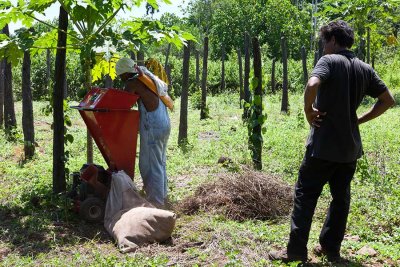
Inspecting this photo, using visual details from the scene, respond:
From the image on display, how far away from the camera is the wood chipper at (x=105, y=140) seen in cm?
509

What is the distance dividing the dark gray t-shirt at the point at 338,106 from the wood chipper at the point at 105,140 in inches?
85.9

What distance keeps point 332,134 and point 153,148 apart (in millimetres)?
2279

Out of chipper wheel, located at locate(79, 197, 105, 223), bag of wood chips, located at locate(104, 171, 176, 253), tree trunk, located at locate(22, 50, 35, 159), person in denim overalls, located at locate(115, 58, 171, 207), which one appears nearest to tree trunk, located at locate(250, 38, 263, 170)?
person in denim overalls, located at locate(115, 58, 171, 207)

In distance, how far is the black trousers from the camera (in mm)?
3877

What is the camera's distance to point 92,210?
514cm

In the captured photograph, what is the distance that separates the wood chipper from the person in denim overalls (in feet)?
0.40

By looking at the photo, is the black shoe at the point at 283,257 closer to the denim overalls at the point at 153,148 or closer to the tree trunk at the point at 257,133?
the denim overalls at the point at 153,148

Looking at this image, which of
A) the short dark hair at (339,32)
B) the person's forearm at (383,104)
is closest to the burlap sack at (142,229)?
the person's forearm at (383,104)

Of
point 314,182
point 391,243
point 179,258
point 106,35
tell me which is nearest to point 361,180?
point 391,243

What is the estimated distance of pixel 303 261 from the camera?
3904mm

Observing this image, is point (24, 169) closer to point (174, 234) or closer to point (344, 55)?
point (174, 234)

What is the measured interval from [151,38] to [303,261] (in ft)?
9.95

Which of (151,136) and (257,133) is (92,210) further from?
(257,133)

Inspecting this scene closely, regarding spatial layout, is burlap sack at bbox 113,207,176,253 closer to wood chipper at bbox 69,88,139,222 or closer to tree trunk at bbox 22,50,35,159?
wood chipper at bbox 69,88,139,222
